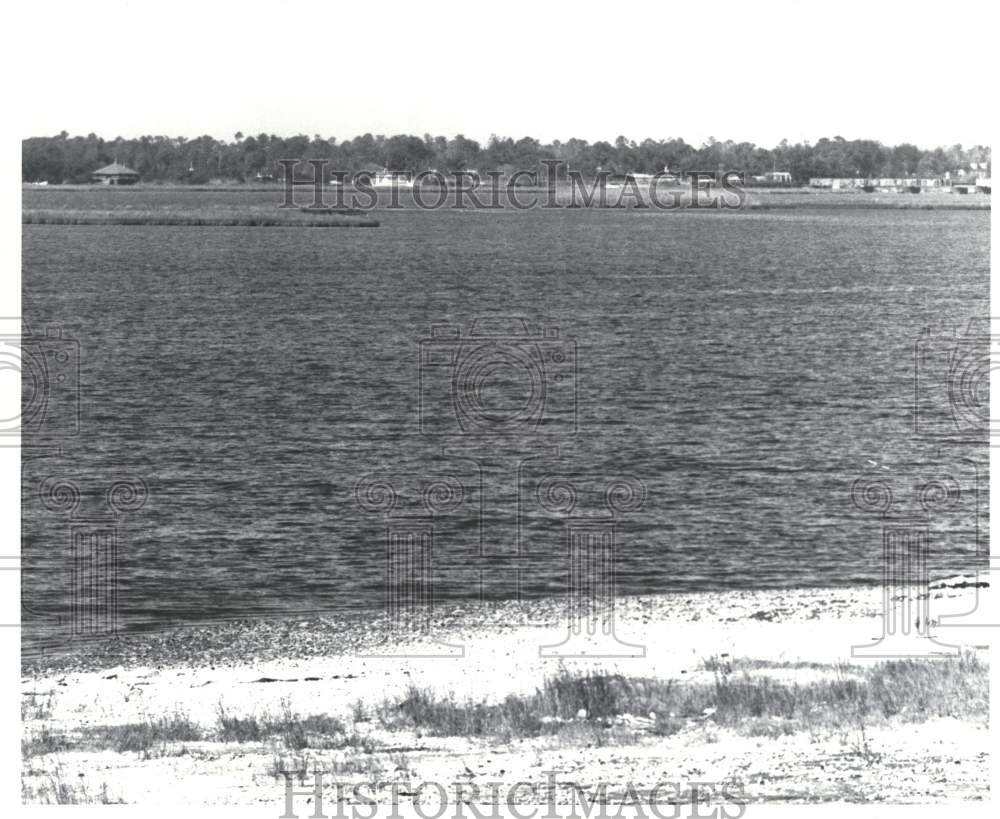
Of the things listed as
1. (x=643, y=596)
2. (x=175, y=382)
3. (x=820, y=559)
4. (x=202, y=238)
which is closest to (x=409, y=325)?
(x=175, y=382)

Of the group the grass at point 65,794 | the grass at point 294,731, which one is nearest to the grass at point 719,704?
the grass at point 294,731

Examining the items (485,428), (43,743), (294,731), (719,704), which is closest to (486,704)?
(294,731)

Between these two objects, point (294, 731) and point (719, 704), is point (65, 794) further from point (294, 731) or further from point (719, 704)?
point (719, 704)

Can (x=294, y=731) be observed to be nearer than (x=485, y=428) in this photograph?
Yes

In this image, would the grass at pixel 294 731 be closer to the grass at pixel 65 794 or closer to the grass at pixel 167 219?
the grass at pixel 65 794

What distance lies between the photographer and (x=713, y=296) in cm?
10862

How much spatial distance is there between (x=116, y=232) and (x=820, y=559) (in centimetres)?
15024

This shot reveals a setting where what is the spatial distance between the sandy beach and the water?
5.99m

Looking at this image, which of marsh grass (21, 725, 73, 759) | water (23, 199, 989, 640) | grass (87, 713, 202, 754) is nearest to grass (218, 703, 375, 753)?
grass (87, 713, 202, 754)

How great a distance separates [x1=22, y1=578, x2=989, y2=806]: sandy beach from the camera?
17031 millimetres

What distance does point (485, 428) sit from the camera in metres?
61.9

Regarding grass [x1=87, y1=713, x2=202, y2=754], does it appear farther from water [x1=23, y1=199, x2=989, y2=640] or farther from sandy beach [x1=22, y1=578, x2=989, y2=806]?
water [x1=23, y1=199, x2=989, y2=640]

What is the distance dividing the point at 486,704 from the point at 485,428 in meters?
41.7

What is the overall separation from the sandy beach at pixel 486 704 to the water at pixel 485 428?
5987 mm
